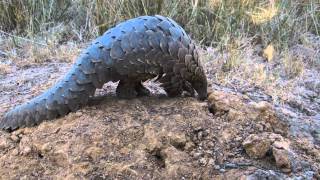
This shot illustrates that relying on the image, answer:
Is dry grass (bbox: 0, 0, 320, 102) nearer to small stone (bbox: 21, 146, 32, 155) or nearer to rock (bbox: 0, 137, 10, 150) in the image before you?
rock (bbox: 0, 137, 10, 150)

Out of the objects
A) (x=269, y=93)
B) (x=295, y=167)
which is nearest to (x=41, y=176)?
(x=295, y=167)

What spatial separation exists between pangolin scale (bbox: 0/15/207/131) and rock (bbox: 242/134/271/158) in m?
0.53

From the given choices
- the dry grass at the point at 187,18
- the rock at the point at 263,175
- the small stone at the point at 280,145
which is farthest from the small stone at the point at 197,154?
the dry grass at the point at 187,18

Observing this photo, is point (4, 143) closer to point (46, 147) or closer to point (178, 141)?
point (46, 147)

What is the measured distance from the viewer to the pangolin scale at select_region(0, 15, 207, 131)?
2.98m

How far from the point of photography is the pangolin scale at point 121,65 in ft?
9.77

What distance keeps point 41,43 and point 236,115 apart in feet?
8.28

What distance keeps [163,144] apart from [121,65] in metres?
0.46

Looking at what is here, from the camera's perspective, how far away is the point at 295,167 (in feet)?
9.48

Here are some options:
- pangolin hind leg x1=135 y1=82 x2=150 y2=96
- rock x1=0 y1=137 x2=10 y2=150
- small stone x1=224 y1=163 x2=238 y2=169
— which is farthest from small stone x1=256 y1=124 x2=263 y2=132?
rock x1=0 y1=137 x2=10 y2=150

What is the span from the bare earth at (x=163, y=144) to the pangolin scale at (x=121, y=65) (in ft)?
0.26

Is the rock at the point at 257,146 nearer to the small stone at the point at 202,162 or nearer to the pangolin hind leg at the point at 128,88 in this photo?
the small stone at the point at 202,162

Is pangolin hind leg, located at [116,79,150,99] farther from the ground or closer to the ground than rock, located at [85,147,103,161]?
farther from the ground

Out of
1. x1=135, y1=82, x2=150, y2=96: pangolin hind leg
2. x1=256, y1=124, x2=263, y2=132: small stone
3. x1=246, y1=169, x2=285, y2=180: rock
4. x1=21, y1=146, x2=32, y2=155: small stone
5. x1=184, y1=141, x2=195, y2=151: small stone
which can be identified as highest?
x1=135, y1=82, x2=150, y2=96: pangolin hind leg
